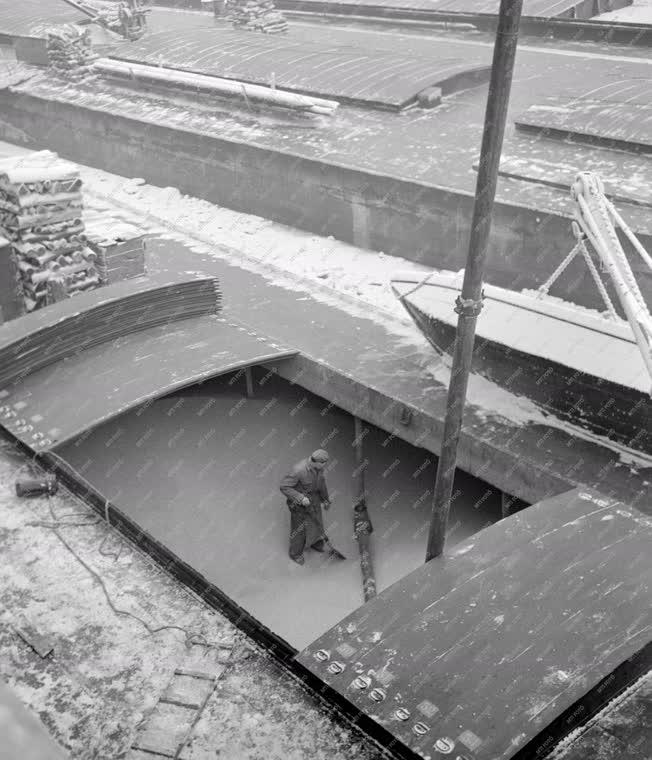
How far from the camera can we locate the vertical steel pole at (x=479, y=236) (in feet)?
17.7

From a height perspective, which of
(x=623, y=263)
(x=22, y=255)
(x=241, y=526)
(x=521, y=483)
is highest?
(x=623, y=263)

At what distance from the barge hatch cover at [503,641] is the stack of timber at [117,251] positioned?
267 inches

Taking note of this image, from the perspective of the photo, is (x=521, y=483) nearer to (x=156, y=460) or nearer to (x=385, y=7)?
(x=156, y=460)

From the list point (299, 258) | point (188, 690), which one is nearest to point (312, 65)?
point (299, 258)

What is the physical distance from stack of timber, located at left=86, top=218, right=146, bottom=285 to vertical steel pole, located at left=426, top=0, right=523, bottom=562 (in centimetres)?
654

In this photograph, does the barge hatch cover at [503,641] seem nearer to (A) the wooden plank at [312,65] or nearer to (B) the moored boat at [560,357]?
(B) the moored boat at [560,357]

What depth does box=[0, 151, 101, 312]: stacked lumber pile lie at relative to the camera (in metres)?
11.1

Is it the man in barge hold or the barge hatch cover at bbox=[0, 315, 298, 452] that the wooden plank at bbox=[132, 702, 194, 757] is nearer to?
the barge hatch cover at bbox=[0, 315, 298, 452]

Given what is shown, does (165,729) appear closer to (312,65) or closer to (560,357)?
(560,357)

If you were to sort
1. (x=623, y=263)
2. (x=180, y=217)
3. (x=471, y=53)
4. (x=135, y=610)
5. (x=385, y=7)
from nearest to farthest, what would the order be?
(x=135, y=610) → (x=623, y=263) → (x=180, y=217) → (x=471, y=53) → (x=385, y=7)

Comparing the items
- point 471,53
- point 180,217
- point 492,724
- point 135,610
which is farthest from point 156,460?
point 471,53

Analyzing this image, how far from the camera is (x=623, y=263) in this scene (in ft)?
30.9

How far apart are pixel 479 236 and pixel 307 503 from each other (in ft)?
16.1

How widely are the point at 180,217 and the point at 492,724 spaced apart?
1628 centimetres
